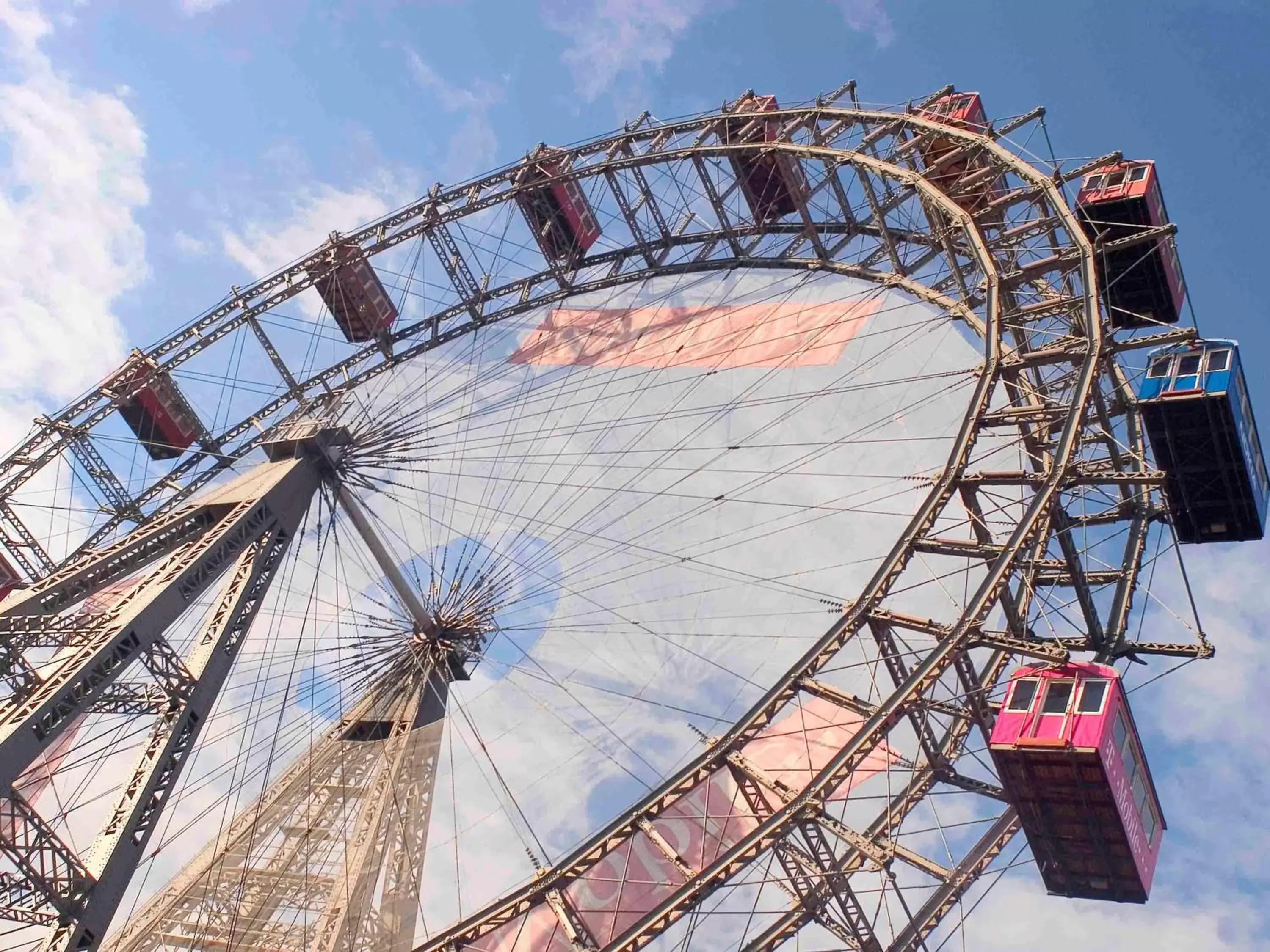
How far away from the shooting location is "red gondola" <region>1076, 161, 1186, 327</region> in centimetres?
2456

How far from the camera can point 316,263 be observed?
3512 centimetres

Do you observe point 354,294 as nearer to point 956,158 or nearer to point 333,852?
point 333,852

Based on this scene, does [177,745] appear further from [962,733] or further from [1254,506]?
[1254,506]

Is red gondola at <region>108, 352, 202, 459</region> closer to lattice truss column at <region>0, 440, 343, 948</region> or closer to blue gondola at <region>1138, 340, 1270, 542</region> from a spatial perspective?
lattice truss column at <region>0, 440, 343, 948</region>

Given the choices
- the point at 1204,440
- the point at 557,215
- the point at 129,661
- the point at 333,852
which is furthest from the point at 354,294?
the point at 1204,440

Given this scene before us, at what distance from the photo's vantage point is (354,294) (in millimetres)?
35875

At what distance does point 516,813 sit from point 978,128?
19.4 metres

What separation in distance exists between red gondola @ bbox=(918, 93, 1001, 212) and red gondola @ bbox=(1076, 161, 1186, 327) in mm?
2210

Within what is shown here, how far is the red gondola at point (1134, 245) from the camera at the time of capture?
967 inches

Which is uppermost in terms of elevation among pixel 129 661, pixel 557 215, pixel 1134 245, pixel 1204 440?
pixel 557 215

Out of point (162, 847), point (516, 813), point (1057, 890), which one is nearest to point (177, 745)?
point (162, 847)

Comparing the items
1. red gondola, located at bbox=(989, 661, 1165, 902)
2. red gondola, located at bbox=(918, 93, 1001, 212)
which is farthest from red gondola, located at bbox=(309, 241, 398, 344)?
red gondola, located at bbox=(989, 661, 1165, 902)

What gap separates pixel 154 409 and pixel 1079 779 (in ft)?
90.1

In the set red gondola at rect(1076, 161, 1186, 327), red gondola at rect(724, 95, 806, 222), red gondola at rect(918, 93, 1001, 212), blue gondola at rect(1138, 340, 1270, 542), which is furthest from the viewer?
red gondola at rect(724, 95, 806, 222)
